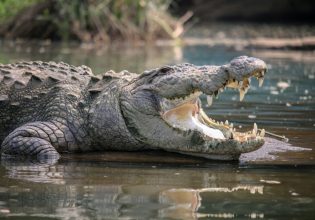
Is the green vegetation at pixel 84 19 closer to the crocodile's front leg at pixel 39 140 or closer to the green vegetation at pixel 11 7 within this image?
the green vegetation at pixel 11 7

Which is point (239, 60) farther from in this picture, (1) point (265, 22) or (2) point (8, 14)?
(1) point (265, 22)

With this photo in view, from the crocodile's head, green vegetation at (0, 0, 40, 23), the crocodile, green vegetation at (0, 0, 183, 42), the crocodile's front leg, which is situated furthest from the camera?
green vegetation at (0, 0, 40, 23)

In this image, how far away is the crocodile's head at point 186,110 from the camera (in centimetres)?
723

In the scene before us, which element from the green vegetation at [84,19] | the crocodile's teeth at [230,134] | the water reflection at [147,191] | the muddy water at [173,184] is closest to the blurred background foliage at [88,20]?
the green vegetation at [84,19]

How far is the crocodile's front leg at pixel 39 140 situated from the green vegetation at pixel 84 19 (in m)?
A: 16.2

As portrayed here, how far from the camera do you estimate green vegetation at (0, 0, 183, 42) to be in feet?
78.5

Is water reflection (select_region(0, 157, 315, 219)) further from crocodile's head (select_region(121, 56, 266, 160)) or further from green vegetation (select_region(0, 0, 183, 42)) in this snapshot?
green vegetation (select_region(0, 0, 183, 42))

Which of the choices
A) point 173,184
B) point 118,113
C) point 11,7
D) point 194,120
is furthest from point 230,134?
point 11,7

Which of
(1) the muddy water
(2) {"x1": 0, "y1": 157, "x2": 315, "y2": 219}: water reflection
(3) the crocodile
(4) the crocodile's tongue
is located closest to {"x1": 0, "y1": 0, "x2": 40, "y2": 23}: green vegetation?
(1) the muddy water

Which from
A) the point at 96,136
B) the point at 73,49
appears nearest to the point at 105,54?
the point at 73,49

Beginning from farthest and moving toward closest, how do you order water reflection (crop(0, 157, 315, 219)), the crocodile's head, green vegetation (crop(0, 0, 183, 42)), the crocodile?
green vegetation (crop(0, 0, 183, 42)) < the crocodile < the crocodile's head < water reflection (crop(0, 157, 315, 219))

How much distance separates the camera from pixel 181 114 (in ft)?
25.5

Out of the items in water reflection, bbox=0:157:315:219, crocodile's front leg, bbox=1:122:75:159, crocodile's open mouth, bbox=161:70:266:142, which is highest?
crocodile's open mouth, bbox=161:70:266:142

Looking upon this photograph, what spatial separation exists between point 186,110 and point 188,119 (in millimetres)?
98
